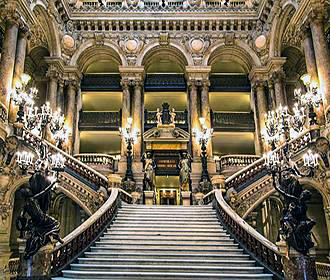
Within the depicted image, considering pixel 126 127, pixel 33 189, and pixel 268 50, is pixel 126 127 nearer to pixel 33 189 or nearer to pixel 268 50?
pixel 268 50

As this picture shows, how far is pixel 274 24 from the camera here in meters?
16.6

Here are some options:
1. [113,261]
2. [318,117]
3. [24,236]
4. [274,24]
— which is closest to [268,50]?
[274,24]

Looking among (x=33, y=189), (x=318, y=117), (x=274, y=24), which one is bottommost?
(x=33, y=189)

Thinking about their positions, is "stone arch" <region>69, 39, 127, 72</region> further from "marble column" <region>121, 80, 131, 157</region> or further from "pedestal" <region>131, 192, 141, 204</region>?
"pedestal" <region>131, 192, 141, 204</region>

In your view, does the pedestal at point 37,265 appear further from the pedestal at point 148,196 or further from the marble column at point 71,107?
the marble column at point 71,107

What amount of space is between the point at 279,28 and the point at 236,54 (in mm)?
3183

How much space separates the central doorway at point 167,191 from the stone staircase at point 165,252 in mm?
9020

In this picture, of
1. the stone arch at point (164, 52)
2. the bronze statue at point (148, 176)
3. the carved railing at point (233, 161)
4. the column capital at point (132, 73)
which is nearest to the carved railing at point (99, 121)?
the column capital at point (132, 73)

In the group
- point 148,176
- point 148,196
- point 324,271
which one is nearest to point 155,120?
point 148,176

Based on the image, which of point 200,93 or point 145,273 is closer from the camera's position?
point 145,273

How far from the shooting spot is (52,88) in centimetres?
1705

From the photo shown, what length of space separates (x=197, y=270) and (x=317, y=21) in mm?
11059

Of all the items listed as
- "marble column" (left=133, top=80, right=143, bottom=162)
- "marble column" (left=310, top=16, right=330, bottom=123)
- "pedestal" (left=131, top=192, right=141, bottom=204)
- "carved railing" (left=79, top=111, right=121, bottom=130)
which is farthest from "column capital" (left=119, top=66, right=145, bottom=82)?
"marble column" (left=310, top=16, right=330, bottom=123)

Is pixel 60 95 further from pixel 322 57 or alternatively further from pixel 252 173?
pixel 322 57
